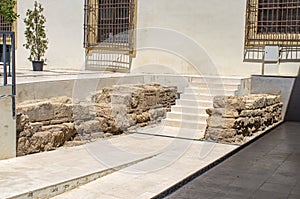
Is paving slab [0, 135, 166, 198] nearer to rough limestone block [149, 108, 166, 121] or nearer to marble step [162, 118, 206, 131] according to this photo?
marble step [162, 118, 206, 131]

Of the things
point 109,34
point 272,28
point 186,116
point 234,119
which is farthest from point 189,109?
point 109,34

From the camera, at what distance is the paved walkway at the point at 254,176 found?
4234mm

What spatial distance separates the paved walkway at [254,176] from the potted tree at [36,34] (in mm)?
8110

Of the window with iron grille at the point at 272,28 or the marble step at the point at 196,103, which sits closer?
the marble step at the point at 196,103

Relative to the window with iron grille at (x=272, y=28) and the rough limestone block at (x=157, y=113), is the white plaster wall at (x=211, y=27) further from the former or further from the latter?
the rough limestone block at (x=157, y=113)

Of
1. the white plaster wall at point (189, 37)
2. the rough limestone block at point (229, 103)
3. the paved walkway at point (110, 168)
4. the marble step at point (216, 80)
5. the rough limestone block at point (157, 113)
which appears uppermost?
the white plaster wall at point (189, 37)

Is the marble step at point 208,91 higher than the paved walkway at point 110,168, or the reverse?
the marble step at point 208,91

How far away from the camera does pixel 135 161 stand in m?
5.22

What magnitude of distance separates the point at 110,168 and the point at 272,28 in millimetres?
6337

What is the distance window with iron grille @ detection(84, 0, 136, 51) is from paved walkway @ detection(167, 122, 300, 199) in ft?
19.7

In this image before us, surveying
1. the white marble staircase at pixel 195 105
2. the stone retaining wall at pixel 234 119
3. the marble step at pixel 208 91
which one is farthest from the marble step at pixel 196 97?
the stone retaining wall at pixel 234 119

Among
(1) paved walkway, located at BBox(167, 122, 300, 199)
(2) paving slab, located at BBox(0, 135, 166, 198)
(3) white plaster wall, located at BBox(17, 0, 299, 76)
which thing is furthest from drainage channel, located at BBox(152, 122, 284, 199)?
(3) white plaster wall, located at BBox(17, 0, 299, 76)

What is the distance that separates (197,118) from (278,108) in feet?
7.12

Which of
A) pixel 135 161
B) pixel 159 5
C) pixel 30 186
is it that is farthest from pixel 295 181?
pixel 159 5
